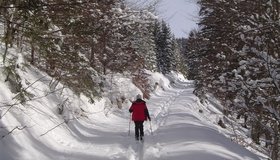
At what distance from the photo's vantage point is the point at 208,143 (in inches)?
510

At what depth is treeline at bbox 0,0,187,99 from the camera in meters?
5.39

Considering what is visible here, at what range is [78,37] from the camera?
25.7 ft

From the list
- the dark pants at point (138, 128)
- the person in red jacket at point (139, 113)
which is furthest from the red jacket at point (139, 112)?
the dark pants at point (138, 128)

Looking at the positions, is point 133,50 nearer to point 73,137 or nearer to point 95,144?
point 73,137

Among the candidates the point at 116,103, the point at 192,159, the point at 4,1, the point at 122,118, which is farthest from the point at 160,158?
the point at 116,103

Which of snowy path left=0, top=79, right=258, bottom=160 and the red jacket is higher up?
the red jacket

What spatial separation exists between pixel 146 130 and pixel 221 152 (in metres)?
5.71

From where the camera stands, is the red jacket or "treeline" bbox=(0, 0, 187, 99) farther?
the red jacket

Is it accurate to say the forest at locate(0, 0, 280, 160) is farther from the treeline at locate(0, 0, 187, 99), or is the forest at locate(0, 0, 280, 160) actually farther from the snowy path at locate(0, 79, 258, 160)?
the snowy path at locate(0, 79, 258, 160)

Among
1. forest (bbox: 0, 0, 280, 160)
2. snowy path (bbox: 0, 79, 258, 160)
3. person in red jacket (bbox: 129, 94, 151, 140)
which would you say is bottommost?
snowy path (bbox: 0, 79, 258, 160)

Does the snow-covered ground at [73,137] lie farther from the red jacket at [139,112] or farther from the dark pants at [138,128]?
the red jacket at [139,112]

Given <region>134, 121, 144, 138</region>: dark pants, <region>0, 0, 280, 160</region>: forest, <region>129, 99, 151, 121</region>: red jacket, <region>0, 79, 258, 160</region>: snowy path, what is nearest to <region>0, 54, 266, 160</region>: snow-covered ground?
<region>0, 79, 258, 160</region>: snowy path

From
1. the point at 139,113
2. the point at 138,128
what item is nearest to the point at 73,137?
the point at 138,128

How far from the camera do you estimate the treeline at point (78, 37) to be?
539 cm
